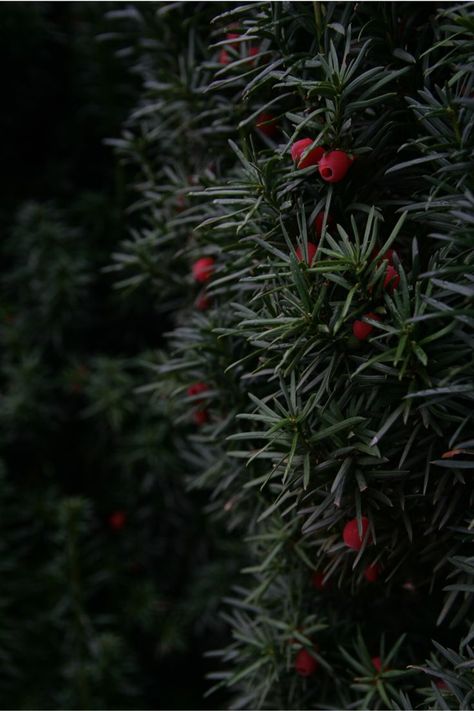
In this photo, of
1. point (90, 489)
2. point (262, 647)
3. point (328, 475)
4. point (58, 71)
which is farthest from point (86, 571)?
point (58, 71)

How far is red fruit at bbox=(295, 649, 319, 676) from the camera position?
3.31 ft

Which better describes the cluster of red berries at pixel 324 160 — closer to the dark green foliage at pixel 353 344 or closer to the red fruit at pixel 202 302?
the dark green foliage at pixel 353 344

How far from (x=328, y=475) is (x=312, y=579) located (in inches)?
12.2

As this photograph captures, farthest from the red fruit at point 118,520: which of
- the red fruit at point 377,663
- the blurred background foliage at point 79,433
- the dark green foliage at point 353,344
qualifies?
the red fruit at point 377,663

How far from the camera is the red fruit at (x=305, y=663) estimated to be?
101cm

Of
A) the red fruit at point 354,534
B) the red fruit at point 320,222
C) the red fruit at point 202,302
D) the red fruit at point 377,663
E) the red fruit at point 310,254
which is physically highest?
the red fruit at point 320,222

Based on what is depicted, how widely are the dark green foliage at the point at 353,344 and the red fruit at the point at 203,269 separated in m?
0.02

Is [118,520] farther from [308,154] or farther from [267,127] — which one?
Answer: [308,154]

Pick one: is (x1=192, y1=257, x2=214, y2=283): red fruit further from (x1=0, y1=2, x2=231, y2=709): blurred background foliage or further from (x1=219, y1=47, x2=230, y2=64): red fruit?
(x1=0, y1=2, x2=231, y2=709): blurred background foliage

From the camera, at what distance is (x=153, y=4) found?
4.21 ft

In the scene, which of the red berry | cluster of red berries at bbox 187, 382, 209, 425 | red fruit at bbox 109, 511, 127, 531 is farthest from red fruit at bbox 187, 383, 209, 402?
red fruit at bbox 109, 511, 127, 531

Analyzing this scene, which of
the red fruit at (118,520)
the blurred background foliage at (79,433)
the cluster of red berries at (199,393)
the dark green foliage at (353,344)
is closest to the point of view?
the dark green foliage at (353,344)

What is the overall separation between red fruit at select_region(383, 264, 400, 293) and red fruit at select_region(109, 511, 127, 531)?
113 cm

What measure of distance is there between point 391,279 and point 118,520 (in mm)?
1148
